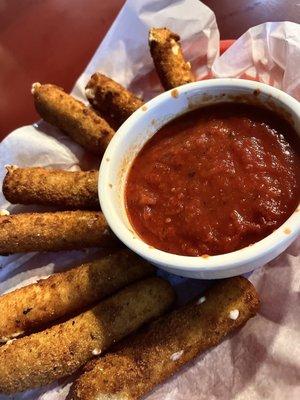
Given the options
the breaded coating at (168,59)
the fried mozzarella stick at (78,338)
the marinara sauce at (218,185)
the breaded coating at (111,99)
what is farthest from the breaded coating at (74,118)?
the fried mozzarella stick at (78,338)

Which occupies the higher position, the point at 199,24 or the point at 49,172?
the point at 199,24

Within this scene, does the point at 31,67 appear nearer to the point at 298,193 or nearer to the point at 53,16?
the point at 53,16

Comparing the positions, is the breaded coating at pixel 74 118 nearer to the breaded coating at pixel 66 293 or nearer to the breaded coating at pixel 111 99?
the breaded coating at pixel 111 99

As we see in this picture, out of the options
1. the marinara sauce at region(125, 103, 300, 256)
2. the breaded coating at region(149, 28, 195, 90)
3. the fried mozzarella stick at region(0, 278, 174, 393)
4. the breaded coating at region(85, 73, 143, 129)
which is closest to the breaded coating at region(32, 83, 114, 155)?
the breaded coating at region(85, 73, 143, 129)

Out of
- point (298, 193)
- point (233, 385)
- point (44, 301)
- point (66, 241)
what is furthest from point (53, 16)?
point (233, 385)

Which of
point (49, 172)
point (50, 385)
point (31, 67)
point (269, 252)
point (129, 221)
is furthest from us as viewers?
point (31, 67)

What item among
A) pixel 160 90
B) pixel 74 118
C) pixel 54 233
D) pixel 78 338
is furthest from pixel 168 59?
pixel 78 338

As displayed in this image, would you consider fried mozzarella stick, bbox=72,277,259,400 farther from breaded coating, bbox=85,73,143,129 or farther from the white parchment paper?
breaded coating, bbox=85,73,143,129
